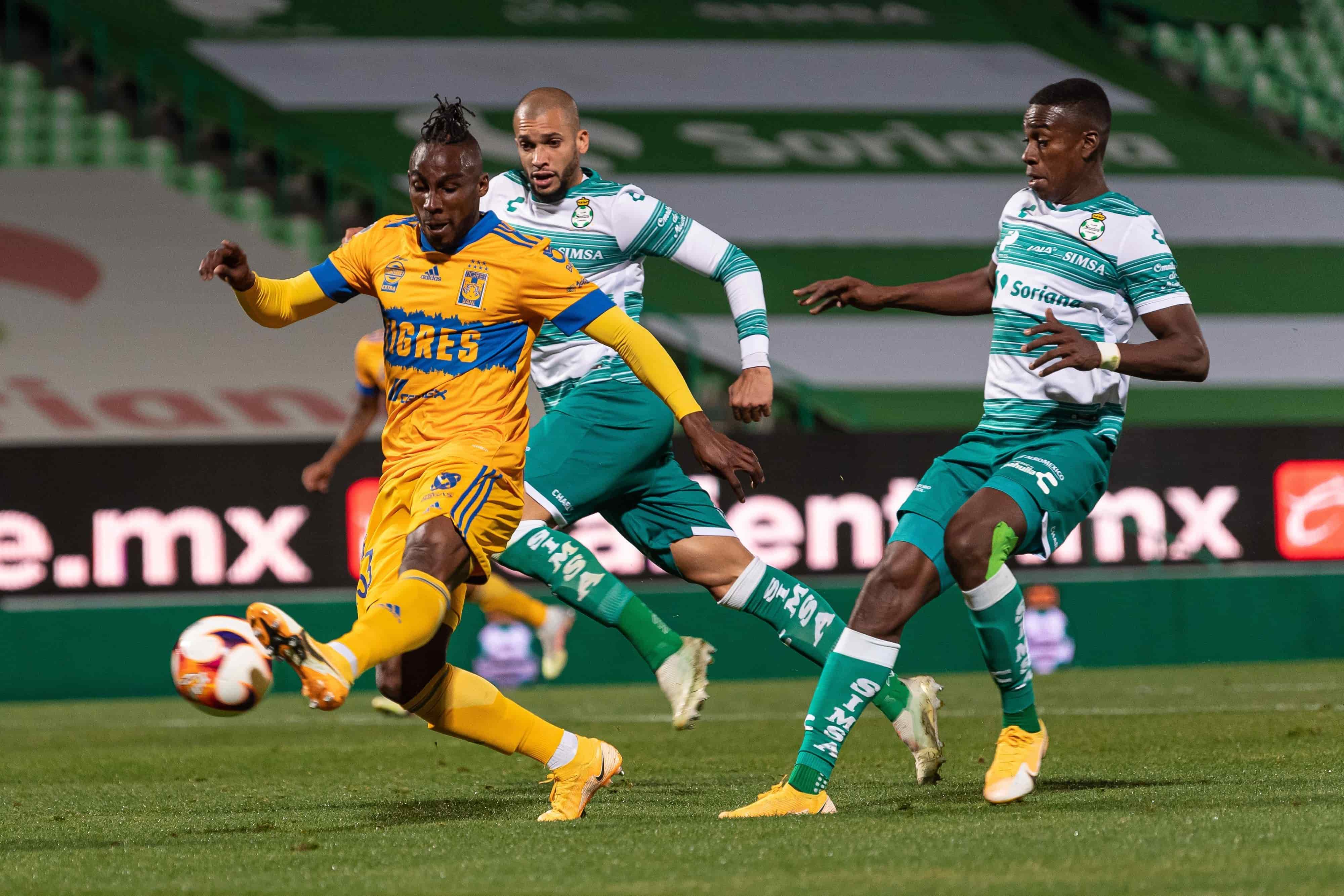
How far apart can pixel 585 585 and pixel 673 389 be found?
4.53ft

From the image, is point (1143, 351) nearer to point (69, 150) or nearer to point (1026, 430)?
point (1026, 430)

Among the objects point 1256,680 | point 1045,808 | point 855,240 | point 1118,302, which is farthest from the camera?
point 855,240

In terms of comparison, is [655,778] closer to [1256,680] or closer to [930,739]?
[930,739]

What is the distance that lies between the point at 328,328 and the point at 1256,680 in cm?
927

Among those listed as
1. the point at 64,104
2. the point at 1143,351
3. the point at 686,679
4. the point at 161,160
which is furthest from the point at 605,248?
the point at 64,104

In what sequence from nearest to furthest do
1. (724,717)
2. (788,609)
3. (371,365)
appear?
(788,609) < (371,365) < (724,717)

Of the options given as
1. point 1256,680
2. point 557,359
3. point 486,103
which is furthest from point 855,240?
point 557,359

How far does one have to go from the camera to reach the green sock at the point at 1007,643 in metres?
5.08

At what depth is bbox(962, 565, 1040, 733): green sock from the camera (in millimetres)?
5082

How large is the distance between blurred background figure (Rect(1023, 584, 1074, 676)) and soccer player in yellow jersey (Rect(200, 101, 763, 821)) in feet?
27.0

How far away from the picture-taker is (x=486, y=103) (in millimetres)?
19609

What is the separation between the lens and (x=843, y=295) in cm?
529

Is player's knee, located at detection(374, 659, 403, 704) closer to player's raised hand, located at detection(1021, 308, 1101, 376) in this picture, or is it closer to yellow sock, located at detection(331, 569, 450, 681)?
yellow sock, located at detection(331, 569, 450, 681)

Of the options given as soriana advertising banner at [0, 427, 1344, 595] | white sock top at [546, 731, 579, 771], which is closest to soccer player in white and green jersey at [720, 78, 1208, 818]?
white sock top at [546, 731, 579, 771]
